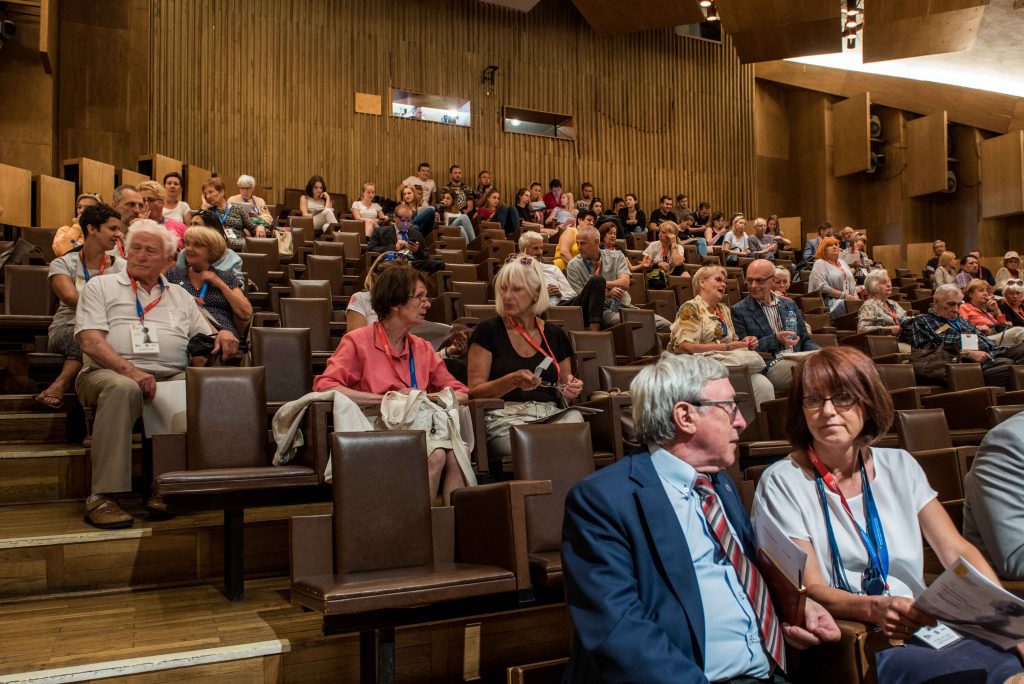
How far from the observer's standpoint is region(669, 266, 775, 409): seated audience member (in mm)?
3836

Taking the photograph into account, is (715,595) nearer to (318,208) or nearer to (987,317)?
(987,317)

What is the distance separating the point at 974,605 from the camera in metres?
1.21

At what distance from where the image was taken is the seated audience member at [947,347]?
4.46 metres

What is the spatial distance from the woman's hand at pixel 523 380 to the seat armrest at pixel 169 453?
0.89 m

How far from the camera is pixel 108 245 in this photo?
10.9 ft

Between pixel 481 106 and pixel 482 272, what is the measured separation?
4.72 meters

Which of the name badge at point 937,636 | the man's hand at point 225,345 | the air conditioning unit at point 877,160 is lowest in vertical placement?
the name badge at point 937,636

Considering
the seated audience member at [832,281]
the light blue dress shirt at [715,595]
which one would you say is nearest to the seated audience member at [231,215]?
the seated audience member at [832,281]

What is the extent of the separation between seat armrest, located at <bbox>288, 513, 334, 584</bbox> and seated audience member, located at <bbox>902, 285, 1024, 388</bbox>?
347cm

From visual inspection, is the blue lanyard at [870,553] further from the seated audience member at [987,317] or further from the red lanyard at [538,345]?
the seated audience member at [987,317]

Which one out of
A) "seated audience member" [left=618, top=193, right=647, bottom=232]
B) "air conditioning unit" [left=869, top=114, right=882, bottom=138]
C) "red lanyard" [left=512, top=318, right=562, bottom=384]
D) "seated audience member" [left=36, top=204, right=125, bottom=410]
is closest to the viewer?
"red lanyard" [left=512, top=318, right=562, bottom=384]

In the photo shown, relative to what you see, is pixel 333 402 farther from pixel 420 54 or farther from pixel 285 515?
pixel 420 54

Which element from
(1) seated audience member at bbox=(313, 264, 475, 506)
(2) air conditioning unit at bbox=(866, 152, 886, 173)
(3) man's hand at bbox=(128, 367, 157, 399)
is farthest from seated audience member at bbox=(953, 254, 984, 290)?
(3) man's hand at bbox=(128, 367, 157, 399)

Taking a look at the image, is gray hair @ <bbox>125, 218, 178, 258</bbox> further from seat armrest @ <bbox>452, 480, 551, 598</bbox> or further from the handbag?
the handbag
